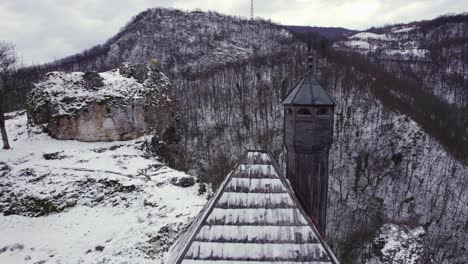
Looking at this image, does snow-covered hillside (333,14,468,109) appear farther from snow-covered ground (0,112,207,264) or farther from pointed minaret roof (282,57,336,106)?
pointed minaret roof (282,57,336,106)

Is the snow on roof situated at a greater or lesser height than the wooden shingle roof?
greater

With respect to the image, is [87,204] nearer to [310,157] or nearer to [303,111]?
[310,157]

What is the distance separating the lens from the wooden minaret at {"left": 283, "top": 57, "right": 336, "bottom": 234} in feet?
26.1

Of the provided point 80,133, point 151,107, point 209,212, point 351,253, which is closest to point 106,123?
point 80,133

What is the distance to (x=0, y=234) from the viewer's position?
14453 mm

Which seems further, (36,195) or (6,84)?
(6,84)

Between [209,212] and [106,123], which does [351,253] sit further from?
[209,212]

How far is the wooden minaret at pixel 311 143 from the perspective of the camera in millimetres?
7957

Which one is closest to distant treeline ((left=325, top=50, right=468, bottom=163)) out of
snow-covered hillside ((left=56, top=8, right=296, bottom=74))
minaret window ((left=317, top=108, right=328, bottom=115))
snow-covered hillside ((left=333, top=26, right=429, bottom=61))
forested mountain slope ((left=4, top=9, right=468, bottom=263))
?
forested mountain slope ((left=4, top=9, right=468, bottom=263))

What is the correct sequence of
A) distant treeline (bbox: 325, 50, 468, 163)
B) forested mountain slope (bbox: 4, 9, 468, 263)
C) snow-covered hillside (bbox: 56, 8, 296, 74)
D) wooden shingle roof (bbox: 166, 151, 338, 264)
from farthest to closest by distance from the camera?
snow-covered hillside (bbox: 56, 8, 296, 74) < distant treeline (bbox: 325, 50, 468, 163) < forested mountain slope (bbox: 4, 9, 468, 263) < wooden shingle roof (bbox: 166, 151, 338, 264)

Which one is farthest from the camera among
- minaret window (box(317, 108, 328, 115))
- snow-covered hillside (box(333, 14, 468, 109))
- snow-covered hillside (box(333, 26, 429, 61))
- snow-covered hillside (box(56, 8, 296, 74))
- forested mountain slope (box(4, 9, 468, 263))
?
snow-covered hillside (box(333, 26, 429, 61))

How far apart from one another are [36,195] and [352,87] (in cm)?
4976

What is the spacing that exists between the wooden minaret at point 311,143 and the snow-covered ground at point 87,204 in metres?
7.74

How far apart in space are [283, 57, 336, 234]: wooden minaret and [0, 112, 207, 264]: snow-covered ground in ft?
25.4
